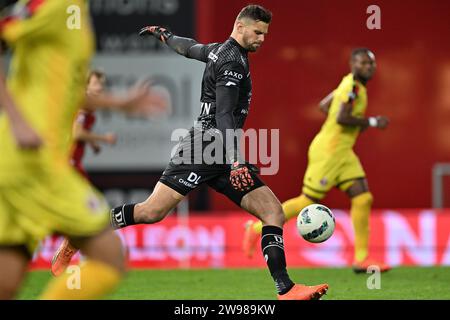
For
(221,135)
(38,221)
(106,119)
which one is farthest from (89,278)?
(106,119)

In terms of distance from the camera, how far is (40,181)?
432 centimetres

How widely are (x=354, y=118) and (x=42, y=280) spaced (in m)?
3.27

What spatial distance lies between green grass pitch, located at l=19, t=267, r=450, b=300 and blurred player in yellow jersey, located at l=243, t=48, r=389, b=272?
0.39 meters

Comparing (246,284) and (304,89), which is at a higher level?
(304,89)

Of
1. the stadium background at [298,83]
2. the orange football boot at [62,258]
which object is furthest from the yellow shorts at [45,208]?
the stadium background at [298,83]

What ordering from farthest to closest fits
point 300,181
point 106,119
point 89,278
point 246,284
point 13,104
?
point 300,181
point 106,119
point 246,284
point 89,278
point 13,104

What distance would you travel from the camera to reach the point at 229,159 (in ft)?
21.4

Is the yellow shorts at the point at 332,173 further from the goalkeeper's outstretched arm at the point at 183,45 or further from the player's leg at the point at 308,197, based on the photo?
the goalkeeper's outstretched arm at the point at 183,45

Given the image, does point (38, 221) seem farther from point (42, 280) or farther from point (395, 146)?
point (395, 146)

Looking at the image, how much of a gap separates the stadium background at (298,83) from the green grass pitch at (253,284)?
102 inches

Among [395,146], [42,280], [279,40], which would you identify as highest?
[279,40]

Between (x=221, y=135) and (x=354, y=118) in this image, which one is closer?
(x=221, y=135)

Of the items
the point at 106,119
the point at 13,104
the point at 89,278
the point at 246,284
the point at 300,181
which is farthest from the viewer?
the point at 300,181

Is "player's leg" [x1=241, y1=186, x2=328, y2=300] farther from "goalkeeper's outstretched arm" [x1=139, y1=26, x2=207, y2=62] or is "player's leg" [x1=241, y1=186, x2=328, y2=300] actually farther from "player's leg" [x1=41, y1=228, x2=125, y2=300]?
"player's leg" [x1=41, y1=228, x2=125, y2=300]
